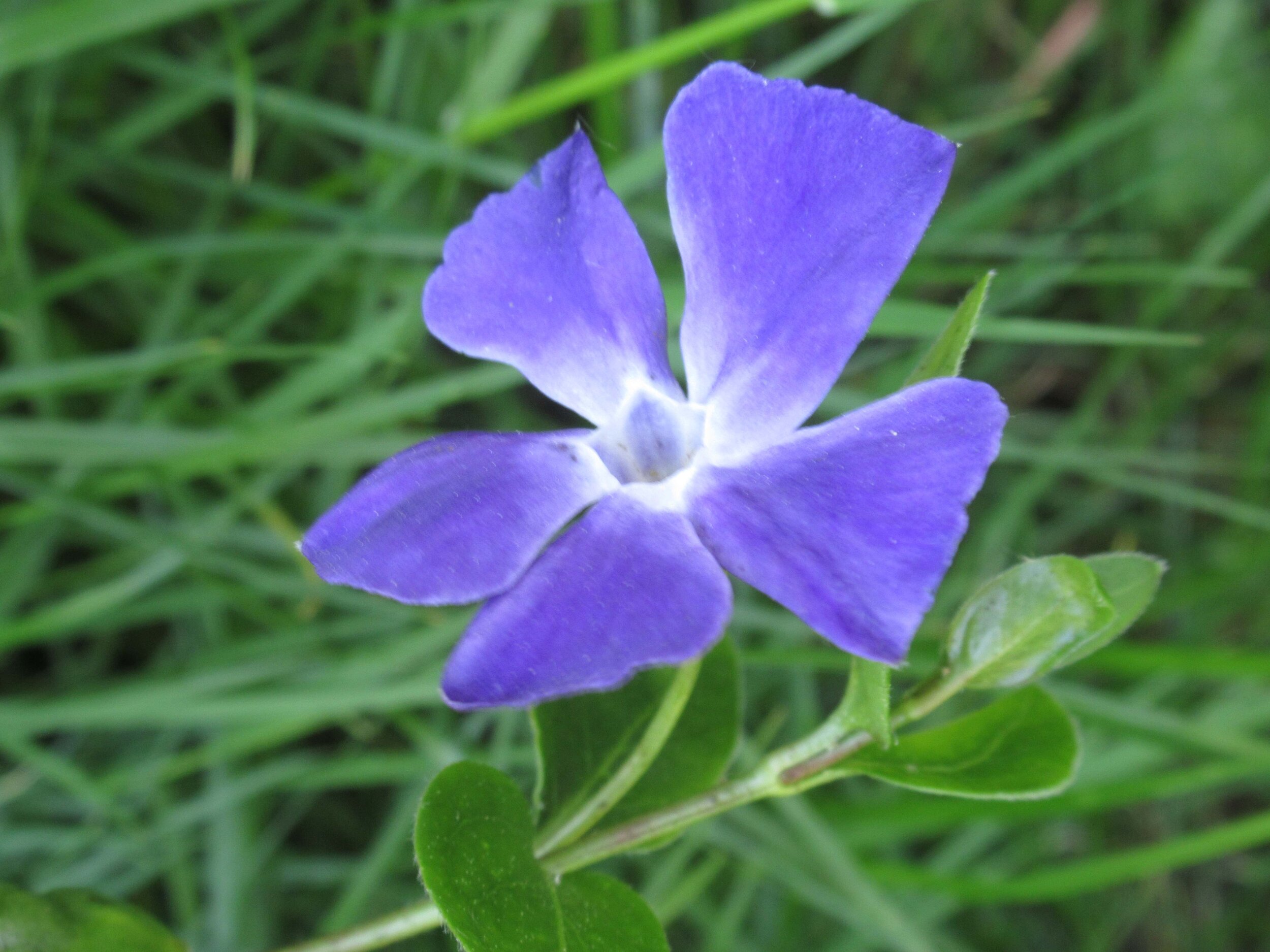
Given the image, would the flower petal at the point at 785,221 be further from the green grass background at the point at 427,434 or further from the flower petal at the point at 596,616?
the green grass background at the point at 427,434

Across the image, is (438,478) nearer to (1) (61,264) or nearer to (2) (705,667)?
(2) (705,667)

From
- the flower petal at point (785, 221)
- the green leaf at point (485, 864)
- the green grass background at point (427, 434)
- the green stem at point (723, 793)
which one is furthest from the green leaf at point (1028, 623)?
the green grass background at point (427, 434)

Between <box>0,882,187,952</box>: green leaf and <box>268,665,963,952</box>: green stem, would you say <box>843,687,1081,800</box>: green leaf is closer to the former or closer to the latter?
<box>268,665,963,952</box>: green stem

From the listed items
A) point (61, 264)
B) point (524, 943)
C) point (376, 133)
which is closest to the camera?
point (524, 943)

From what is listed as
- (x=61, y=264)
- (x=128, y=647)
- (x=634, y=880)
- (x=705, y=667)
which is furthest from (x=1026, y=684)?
(x=61, y=264)

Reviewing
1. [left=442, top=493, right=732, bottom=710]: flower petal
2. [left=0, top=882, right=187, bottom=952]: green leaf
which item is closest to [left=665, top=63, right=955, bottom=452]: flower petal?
[left=442, top=493, right=732, bottom=710]: flower petal

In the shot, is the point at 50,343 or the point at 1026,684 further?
the point at 50,343
